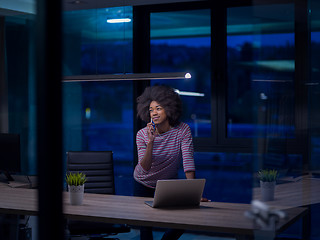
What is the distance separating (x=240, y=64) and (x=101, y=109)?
2029 mm

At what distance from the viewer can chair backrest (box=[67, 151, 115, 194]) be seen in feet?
14.7

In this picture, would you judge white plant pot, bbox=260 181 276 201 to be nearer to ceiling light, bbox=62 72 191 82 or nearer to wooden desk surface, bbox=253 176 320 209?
wooden desk surface, bbox=253 176 320 209

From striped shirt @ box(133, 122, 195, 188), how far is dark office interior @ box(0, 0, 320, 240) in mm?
558

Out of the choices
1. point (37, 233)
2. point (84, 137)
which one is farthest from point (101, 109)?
point (37, 233)

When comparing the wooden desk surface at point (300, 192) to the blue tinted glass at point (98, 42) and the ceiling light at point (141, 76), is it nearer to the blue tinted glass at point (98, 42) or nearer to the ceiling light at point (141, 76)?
the ceiling light at point (141, 76)

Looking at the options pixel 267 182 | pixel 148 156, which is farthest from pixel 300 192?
pixel 148 156

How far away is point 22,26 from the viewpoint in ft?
21.1

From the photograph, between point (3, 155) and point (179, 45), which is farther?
point (179, 45)

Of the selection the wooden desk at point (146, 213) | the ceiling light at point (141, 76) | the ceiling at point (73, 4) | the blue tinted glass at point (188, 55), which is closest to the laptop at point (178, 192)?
the wooden desk at point (146, 213)

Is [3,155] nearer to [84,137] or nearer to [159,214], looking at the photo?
[84,137]

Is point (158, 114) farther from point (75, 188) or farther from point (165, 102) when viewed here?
point (75, 188)

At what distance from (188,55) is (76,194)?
Result: 2.96m

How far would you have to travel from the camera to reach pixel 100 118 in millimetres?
→ 6293

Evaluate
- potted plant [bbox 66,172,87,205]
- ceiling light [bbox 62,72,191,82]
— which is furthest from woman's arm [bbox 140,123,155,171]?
potted plant [bbox 66,172,87,205]
